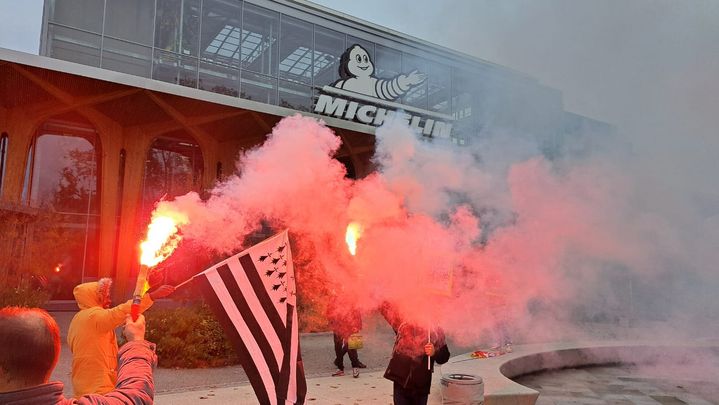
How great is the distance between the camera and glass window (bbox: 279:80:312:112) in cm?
1678

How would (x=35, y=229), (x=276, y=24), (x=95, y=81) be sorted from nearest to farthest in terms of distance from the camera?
(x=35, y=229), (x=95, y=81), (x=276, y=24)

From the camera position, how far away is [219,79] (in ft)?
52.2

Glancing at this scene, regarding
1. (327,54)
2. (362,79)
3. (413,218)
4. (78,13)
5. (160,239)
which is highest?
(327,54)

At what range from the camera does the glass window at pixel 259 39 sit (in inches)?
641

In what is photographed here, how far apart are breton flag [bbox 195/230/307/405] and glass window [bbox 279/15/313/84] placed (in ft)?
47.0

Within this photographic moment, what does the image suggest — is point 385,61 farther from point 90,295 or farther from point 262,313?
point 262,313

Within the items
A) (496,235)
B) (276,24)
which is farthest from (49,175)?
(496,235)

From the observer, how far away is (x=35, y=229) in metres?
11.8

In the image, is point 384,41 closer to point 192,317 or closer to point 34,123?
point 34,123

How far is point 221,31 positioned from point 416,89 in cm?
720

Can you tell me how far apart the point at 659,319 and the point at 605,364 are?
142 inches

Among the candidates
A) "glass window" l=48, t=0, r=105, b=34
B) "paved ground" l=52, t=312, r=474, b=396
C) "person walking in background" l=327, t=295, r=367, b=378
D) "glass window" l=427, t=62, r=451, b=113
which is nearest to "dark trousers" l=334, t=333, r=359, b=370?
"person walking in background" l=327, t=295, r=367, b=378

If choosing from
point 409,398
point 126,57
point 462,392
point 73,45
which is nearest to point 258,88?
point 126,57

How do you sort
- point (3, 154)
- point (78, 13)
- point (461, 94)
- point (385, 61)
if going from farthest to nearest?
point (385, 61), point (78, 13), point (3, 154), point (461, 94)
